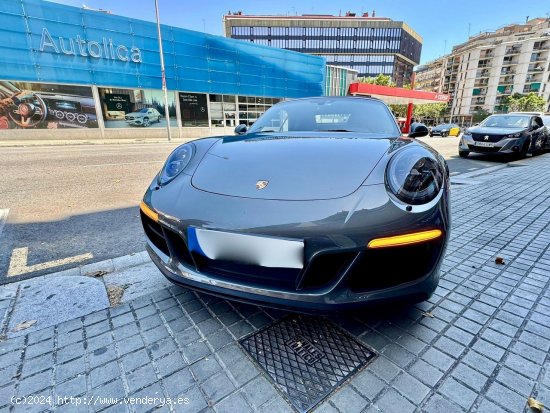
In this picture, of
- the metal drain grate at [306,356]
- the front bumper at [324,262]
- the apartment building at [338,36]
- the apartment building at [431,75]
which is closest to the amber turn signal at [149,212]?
the front bumper at [324,262]

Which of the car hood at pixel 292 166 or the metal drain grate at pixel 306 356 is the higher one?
the car hood at pixel 292 166

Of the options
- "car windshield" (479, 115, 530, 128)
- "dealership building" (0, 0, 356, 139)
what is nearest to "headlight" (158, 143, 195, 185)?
"car windshield" (479, 115, 530, 128)

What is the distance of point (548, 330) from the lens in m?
1.60

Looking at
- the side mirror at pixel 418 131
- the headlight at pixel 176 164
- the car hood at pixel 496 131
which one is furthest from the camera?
A: the car hood at pixel 496 131

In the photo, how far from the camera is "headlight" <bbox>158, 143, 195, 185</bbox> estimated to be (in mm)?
1730

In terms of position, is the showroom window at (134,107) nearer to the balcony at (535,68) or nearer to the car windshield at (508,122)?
the car windshield at (508,122)

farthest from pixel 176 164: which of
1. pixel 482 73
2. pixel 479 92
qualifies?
pixel 482 73

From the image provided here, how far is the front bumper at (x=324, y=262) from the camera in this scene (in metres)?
1.19

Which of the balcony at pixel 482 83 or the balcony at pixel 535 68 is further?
the balcony at pixel 482 83

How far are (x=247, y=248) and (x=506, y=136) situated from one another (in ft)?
31.5

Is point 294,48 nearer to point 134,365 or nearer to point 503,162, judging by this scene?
point 503,162

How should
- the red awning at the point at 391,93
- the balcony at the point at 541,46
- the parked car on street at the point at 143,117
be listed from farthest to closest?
1. the balcony at the point at 541,46
2. the red awning at the point at 391,93
3. the parked car on street at the point at 143,117

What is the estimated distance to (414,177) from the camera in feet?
4.47

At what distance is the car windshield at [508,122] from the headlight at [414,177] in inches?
376
